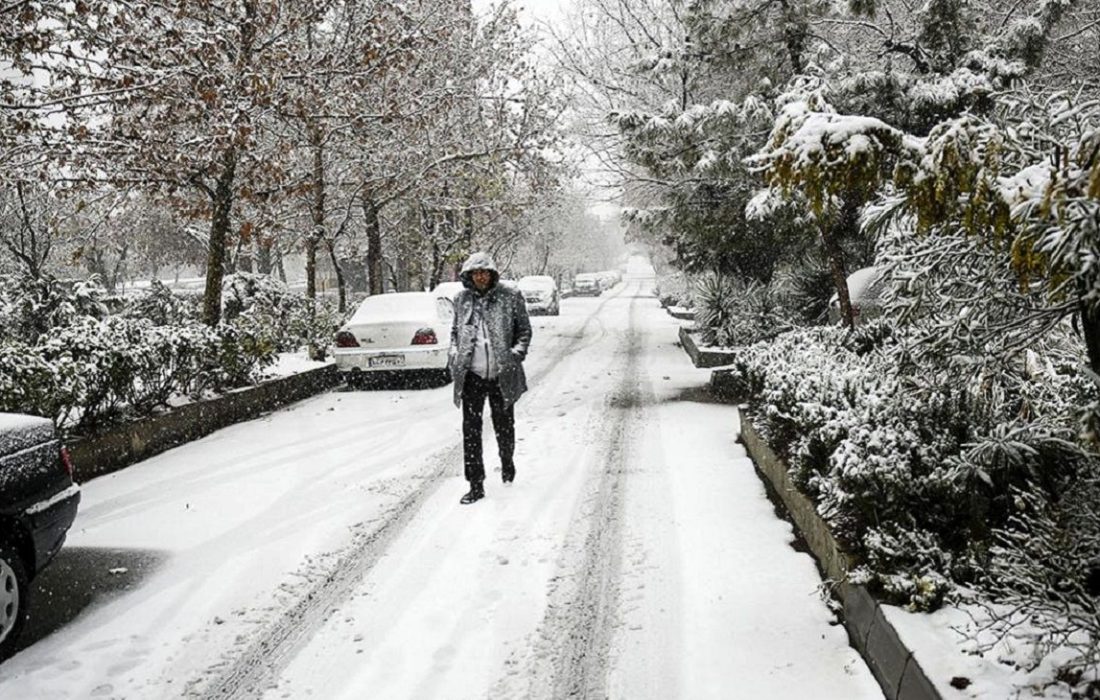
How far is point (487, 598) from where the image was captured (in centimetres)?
445

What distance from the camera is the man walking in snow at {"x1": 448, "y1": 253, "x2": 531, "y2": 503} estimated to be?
6.21m

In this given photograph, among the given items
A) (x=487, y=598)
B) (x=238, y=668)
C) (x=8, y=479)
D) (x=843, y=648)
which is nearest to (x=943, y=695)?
(x=843, y=648)

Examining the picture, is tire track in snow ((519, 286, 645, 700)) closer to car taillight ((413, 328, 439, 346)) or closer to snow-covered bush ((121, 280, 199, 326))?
car taillight ((413, 328, 439, 346))

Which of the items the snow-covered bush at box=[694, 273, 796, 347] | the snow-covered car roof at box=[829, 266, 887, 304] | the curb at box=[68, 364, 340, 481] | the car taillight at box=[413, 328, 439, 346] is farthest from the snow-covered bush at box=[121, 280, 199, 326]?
the snow-covered car roof at box=[829, 266, 887, 304]

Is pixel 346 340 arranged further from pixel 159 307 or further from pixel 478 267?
pixel 159 307

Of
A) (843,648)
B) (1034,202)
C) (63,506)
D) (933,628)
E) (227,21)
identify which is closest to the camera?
(1034,202)

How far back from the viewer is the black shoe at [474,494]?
6.23 m

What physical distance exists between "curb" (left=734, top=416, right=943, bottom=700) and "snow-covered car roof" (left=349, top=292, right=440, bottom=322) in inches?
321

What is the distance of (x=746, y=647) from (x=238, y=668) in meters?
2.42

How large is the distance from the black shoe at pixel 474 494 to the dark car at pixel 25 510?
2.71m

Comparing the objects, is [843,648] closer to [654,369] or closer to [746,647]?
[746,647]

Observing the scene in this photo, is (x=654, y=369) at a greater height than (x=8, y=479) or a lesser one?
lesser

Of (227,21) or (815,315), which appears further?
(815,315)

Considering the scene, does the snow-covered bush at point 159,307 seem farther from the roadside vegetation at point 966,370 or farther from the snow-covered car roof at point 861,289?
the roadside vegetation at point 966,370
